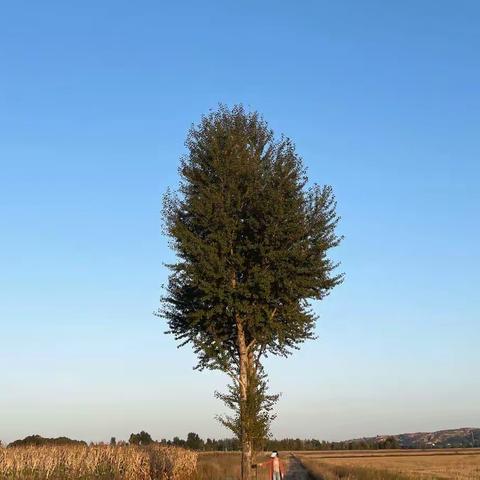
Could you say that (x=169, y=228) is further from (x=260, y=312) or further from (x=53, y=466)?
(x=53, y=466)

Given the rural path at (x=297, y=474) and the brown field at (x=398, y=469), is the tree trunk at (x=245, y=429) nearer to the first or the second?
the brown field at (x=398, y=469)

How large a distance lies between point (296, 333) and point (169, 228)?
7865 mm

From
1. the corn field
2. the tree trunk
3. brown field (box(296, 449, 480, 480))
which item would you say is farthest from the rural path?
the tree trunk

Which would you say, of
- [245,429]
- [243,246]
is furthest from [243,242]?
[245,429]

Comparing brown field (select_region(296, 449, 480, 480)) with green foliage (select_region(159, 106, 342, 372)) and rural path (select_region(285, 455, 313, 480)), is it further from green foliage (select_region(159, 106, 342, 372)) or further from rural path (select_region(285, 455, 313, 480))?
green foliage (select_region(159, 106, 342, 372))

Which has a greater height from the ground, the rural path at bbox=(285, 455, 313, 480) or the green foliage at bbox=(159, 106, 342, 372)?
the green foliage at bbox=(159, 106, 342, 372)

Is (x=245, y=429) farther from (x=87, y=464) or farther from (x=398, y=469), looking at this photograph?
(x=398, y=469)

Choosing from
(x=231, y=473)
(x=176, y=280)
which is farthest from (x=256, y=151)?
(x=231, y=473)

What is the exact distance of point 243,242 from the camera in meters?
28.7

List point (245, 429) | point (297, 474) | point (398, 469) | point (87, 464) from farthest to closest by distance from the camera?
point (398, 469)
point (297, 474)
point (245, 429)
point (87, 464)

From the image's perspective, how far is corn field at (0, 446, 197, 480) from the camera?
22938mm

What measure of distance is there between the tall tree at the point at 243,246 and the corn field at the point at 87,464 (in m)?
4.88

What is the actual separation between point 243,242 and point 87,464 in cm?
1102

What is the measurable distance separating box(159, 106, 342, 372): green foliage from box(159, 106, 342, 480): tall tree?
1.8 inches
